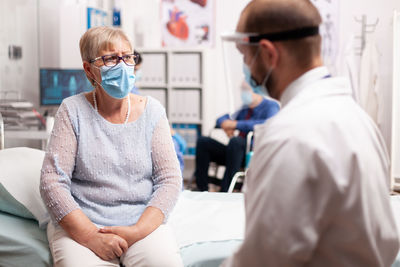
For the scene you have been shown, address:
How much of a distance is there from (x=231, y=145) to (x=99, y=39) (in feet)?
7.32

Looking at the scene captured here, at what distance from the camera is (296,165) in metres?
0.86

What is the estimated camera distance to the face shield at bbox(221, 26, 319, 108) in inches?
39.2

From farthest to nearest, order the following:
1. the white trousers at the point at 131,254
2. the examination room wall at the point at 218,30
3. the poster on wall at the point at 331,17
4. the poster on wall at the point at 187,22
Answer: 1. the poster on wall at the point at 187,22
2. the poster on wall at the point at 331,17
3. the examination room wall at the point at 218,30
4. the white trousers at the point at 131,254

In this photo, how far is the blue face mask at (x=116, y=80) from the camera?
1.79 m

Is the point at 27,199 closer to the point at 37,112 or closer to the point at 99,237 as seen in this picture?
the point at 99,237

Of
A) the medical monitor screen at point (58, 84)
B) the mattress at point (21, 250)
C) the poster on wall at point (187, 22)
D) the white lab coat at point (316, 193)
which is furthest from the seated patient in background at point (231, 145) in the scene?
the white lab coat at point (316, 193)

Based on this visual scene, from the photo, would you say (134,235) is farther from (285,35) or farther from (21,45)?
(21,45)

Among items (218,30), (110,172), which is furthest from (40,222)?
(218,30)

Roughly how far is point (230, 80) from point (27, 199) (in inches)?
37.8

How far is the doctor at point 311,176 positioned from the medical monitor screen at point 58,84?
9.49ft

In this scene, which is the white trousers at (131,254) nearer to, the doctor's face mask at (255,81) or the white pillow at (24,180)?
the white pillow at (24,180)

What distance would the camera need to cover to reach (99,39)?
178 centimetres

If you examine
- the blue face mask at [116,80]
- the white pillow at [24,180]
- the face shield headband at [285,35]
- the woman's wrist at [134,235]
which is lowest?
the woman's wrist at [134,235]

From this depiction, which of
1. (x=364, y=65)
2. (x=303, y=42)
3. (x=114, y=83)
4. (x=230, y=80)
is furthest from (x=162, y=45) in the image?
(x=303, y=42)
